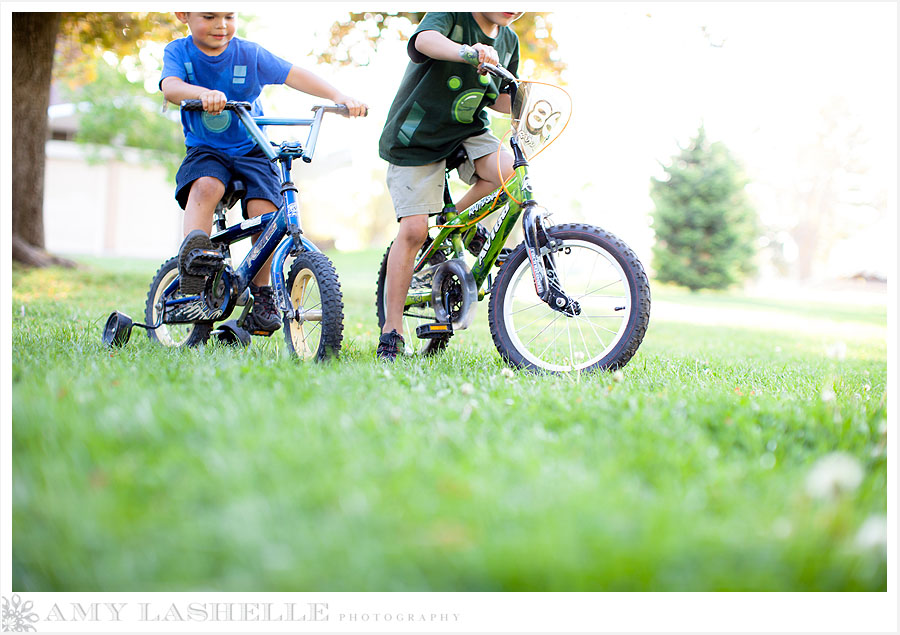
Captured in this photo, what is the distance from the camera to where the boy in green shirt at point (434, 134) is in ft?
9.09

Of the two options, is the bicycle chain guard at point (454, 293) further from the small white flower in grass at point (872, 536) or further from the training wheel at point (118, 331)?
the small white flower in grass at point (872, 536)

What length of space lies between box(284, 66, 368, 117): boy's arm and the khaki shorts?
0.28 metres

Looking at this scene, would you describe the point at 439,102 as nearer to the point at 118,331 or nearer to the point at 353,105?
the point at 353,105

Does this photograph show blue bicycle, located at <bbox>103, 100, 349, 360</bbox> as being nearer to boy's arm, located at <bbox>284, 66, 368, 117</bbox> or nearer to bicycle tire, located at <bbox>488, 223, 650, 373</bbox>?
boy's arm, located at <bbox>284, 66, 368, 117</bbox>

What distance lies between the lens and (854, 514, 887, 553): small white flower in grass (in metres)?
1.07

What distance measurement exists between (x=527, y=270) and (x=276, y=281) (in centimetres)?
104

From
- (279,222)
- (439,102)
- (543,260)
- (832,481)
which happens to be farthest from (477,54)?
(832,481)

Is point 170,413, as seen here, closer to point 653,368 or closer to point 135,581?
point 135,581

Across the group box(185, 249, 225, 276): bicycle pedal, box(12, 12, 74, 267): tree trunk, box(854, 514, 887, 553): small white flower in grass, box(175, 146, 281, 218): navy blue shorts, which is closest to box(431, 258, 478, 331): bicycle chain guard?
box(175, 146, 281, 218): navy blue shorts

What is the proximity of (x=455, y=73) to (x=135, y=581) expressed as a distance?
236 cm

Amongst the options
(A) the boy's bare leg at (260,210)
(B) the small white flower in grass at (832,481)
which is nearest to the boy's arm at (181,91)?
(A) the boy's bare leg at (260,210)

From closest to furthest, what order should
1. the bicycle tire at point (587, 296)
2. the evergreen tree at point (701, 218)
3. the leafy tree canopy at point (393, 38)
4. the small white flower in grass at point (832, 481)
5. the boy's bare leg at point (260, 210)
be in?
the small white flower in grass at point (832, 481) < the bicycle tire at point (587, 296) < the boy's bare leg at point (260, 210) < the leafy tree canopy at point (393, 38) < the evergreen tree at point (701, 218)

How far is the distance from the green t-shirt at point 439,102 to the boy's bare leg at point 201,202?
77 centimetres

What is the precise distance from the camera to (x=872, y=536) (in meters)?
→ 1.08
